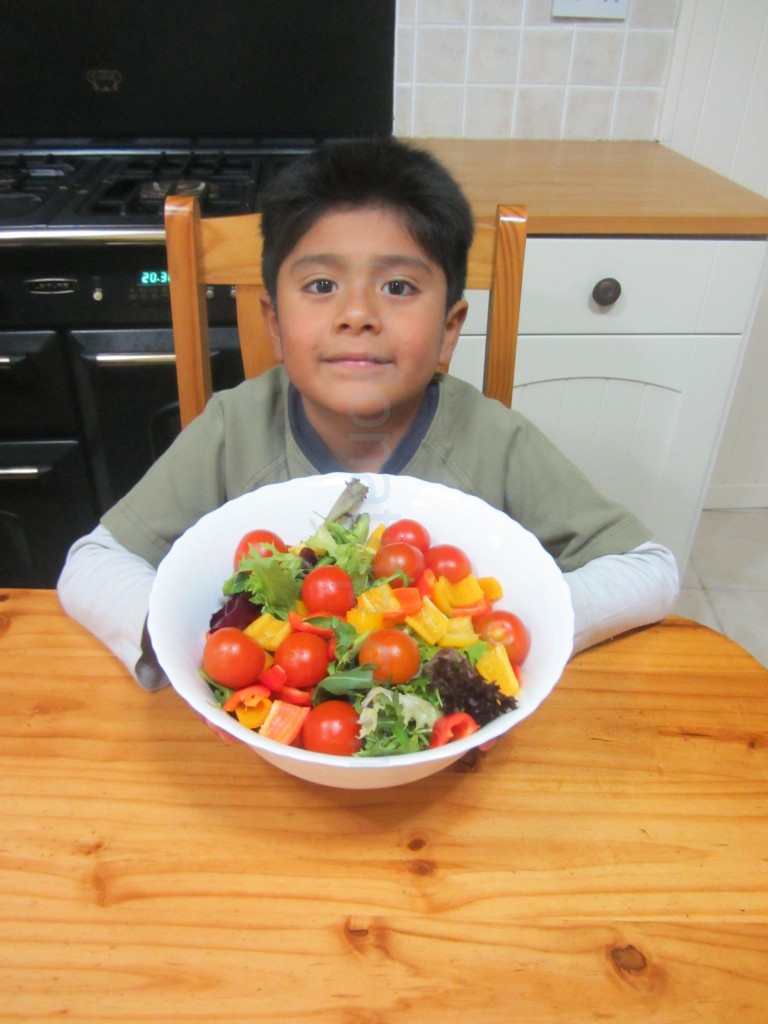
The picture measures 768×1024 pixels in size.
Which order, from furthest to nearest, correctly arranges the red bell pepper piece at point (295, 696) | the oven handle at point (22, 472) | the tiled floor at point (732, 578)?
the tiled floor at point (732, 578)
the oven handle at point (22, 472)
the red bell pepper piece at point (295, 696)

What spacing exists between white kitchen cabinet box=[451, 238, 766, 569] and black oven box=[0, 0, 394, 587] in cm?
54

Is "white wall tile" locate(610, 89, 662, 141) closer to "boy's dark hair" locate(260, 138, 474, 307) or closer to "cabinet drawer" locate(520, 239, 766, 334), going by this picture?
"cabinet drawer" locate(520, 239, 766, 334)

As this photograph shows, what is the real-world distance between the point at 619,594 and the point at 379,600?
0.23 m

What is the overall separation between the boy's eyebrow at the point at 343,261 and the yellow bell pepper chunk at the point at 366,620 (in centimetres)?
40

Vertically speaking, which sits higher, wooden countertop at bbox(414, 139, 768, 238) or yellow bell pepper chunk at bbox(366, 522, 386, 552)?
wooden countertop at bbox(414, 139, 768, 238)

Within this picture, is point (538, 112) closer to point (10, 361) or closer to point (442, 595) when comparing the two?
point (10, 361)

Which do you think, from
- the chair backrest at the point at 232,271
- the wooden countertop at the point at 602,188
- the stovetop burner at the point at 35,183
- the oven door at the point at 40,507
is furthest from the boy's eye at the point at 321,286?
the oven door at the point at 40,507

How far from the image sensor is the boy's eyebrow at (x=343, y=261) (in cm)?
78

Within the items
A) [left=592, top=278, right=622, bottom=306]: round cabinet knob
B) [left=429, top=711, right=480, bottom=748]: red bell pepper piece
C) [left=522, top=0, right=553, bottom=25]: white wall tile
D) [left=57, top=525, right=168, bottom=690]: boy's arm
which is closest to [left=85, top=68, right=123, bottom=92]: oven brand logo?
[left=522, top=0, right=553, bottom=25]: white wall tile

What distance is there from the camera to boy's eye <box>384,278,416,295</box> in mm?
802

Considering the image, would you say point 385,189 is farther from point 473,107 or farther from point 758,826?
point 473,107

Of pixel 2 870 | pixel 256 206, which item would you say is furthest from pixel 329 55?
pixel 2 870

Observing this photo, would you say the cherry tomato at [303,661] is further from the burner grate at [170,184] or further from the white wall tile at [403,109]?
the white wall tile at [403,109]

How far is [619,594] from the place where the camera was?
2.15ft
